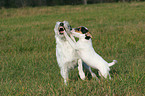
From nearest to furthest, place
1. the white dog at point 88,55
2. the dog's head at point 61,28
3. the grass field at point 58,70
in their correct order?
the grass field at point 58,70 → the white dog at point 88,55 → the dog's head at point 61,28

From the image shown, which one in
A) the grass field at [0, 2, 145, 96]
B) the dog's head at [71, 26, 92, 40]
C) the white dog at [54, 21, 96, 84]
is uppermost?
the dog's head at [71, 26, 92, 40]

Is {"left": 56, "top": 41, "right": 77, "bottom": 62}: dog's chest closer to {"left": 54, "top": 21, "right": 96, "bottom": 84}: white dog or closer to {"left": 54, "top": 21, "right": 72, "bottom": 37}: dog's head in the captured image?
{"left": 54, "top": 21, "right": 96, "bottom": 84}: white dog

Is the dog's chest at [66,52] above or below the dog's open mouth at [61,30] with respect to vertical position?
below

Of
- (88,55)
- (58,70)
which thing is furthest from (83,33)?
(58,70)

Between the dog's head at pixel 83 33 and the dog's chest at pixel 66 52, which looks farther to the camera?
the dog's chest at pixel 66 52

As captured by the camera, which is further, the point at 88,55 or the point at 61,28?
the point at 61,28

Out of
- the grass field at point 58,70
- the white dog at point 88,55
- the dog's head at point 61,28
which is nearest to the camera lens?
the grass field at point 58,70

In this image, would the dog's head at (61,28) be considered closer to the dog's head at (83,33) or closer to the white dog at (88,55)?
the dog's head at (83,33)

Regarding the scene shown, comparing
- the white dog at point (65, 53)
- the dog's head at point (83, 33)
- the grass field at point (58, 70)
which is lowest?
the grass field at point (58, 70)

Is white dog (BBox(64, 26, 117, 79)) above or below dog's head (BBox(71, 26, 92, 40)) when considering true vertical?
below

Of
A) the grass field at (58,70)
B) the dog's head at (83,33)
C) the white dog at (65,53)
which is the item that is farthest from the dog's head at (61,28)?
the grass field at (58,70)

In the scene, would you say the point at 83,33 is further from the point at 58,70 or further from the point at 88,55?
the point at 58,70

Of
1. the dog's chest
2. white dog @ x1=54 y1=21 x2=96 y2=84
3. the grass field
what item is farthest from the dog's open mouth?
the grass field

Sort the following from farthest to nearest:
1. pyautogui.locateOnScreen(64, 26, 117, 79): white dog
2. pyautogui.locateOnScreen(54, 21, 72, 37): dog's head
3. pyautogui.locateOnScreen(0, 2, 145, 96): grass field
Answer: pyautogui.locateOnScreen(54, 21, 72, 37): dog's head, pyautogui.locateOnScreen(64, 26, 117, 79): white dog, pyautogui.locateOnScreen(0, 2, 145, 96): grass field
